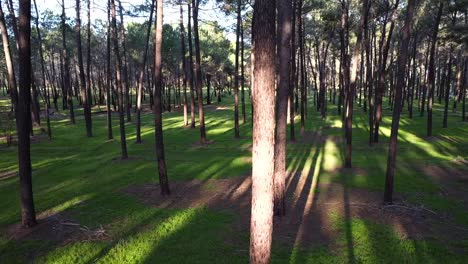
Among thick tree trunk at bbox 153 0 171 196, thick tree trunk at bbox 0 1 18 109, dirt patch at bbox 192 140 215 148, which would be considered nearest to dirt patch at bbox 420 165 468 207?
thick tree trunk at bbox 153 0 171 196

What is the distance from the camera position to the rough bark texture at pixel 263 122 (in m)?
5.49

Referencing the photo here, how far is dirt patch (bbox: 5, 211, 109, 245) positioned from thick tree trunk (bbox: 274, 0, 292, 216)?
5.59m

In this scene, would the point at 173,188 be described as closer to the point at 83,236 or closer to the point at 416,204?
the point at 83,236

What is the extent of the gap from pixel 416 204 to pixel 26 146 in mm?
13340

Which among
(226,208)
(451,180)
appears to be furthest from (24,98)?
(451,180)

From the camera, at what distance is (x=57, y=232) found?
34.8 feet

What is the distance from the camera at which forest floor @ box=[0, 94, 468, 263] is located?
9.23m

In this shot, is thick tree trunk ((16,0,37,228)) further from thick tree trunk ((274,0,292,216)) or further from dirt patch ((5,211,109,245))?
thick tree trunk ((274,0,292,216))

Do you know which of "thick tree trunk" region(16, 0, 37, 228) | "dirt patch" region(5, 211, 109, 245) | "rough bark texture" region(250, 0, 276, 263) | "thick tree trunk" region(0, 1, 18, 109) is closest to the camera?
"rough bark texture" region(250, 0, 276, 263)

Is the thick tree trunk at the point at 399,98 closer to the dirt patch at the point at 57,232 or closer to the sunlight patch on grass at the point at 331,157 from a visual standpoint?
the sunlight patch on grass at the point at 331,157

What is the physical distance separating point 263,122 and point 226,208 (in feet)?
25.3

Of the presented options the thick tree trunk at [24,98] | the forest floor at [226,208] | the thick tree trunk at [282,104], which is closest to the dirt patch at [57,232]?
the forest floor at [226,208]

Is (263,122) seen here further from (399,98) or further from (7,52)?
(7,52)

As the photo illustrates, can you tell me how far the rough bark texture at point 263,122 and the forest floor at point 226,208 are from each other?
11.0 ft
